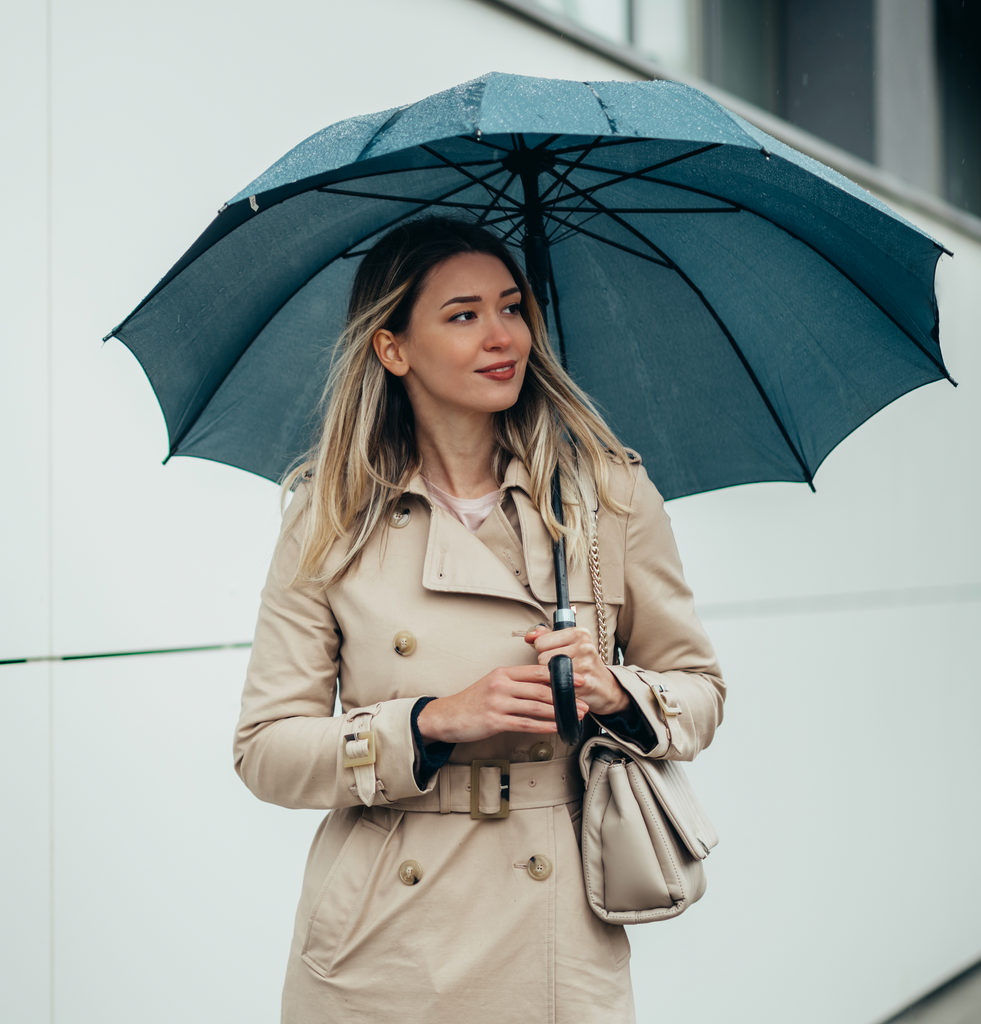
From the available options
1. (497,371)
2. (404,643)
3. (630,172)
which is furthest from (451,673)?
(630,172)

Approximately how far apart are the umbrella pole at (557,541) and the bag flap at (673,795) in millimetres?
65

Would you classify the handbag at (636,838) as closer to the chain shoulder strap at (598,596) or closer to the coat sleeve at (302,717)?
the chain shoulder strap at (598,596)

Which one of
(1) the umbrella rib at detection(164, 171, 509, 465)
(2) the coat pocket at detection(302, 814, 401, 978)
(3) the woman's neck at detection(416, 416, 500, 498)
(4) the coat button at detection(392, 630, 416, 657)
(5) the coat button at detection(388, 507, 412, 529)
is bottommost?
(2) the coat pocket at detection(302, 814, 401, 978)

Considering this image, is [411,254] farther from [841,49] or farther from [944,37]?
[944,37]

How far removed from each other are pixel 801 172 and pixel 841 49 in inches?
165

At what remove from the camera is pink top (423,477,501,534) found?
1872 mm

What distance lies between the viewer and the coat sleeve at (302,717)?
1.62 meters

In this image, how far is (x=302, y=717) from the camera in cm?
173

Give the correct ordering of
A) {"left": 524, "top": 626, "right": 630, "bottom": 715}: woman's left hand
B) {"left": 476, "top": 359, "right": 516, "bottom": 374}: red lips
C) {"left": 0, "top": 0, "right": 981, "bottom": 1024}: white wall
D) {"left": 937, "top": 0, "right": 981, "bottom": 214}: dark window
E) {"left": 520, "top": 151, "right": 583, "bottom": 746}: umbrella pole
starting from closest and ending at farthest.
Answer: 1. {"left": 520, "top": 151, "right": 583, "bottom": 746}: umbrella pole
2. {"left": 524, "top": 626, "right": 630, "bottom": 715}: woman's left hand
3. {"left": 476, "top": 359, "right": 516, "bottom": 374}: red lips
4. {"left": 0, "top": 0, "right": 981, "bottom": 1024}: white wall
5. {"left": 937, "top": 0, "right": 981, "bottom": 214}: dark window

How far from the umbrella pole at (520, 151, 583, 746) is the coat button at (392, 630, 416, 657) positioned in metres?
0.24

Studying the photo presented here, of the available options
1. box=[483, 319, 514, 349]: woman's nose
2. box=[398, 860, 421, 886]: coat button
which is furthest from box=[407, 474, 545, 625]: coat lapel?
box=[398, 860, 421, 886]: coat button

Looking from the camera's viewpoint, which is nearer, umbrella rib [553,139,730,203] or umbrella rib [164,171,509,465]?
umbrella rib [553,139,730,203]

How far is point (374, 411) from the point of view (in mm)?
1926

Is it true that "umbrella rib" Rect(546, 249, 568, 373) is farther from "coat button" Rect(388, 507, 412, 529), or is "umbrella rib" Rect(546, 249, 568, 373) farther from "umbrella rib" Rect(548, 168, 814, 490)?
"coat button" Rect(388, 507, 412, 529)
